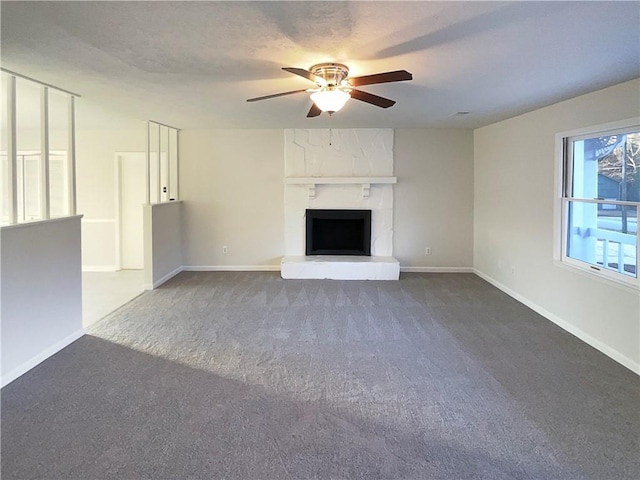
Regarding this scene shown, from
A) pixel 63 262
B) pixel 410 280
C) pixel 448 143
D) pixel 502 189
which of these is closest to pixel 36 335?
pixel 63 262

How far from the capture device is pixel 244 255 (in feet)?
25.3

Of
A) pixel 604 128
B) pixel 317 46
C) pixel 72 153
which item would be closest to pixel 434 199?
pixel 604 128

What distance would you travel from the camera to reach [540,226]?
529 cm

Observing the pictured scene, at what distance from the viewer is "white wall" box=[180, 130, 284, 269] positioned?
757cm

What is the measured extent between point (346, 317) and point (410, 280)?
2.21 meters

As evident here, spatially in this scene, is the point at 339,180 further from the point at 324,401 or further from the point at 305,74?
the point at 324,401

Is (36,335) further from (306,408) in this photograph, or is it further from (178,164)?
(178,164)

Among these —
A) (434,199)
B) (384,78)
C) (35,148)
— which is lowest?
(434,199)

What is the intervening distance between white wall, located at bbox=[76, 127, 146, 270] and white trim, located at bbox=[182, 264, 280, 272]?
1.39 m

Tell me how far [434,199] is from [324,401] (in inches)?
204

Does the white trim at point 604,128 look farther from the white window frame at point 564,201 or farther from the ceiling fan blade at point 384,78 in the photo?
the ceiling fan blade at point 384,78

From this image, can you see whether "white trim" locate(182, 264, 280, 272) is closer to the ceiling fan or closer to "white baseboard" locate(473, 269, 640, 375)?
"white baseboard" locate(473, 269, 640, 375)

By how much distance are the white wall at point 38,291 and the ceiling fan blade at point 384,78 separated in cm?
284

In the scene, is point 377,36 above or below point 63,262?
above
